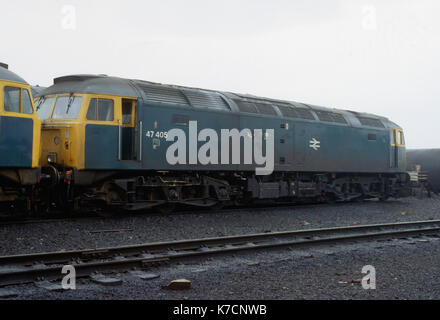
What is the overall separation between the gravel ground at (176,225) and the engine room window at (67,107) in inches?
111

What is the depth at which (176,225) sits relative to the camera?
12.0m

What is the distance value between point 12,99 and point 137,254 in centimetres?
511

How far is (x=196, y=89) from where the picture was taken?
Answer: 612 inches

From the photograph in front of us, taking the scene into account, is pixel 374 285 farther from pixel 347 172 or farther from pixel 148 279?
pixel 347 172

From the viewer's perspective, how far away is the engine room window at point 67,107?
12.4 meters

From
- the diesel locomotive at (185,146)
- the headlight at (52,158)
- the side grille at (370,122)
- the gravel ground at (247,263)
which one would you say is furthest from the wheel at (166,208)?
the side grille at (370,122)

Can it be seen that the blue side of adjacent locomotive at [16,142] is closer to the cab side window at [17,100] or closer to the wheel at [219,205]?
the cab side window at [17,100]

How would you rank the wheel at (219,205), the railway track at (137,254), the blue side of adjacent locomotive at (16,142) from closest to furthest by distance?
the railway track at (137,254)
the blue side of adjacent locomotive at (16,142)
the wheel at (219,205)

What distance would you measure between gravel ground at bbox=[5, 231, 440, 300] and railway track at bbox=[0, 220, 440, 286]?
0.20 meters

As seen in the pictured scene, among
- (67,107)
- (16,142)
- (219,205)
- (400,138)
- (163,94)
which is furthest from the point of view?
(400,138)

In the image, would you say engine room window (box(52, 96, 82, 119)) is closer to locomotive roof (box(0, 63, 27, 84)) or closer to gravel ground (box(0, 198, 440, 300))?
locomotive roof (box(0, 63, 27, 84))

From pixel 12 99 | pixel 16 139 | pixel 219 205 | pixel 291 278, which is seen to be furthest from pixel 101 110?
pixel 291 278

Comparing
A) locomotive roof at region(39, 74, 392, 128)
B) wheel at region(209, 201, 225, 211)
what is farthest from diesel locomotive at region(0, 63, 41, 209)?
wheel at region(209, 201, 225, 211)

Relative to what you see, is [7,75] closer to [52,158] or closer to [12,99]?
[12,99]
